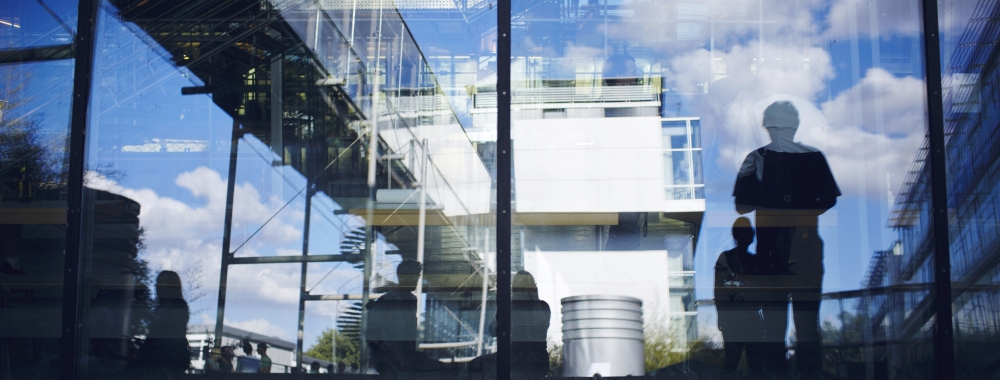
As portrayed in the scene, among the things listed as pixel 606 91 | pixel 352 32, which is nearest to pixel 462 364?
pixel 606 91

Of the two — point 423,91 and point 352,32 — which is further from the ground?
point 352,32

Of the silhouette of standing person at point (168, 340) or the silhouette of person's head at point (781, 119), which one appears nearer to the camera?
the silhouette of standing person at point (168, 340)

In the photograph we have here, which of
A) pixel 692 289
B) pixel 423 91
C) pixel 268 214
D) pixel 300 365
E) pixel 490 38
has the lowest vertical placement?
pixel 300 365

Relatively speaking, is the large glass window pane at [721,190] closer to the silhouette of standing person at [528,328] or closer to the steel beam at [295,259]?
the silhouette of standing person at [528,328]

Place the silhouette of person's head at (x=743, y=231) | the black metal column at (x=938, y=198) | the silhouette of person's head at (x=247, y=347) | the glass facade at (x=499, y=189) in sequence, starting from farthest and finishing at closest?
the silhouette of person's head at (x=743, y=231) < the silhouette of person's head at (x=247, y=347) < the glass facade at (x=499, y=189) < the black metal column at (x=938, y=198)

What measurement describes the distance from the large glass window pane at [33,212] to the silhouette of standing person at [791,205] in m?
3.32

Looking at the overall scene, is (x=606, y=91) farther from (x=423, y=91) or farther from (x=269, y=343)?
(x=269, y=343)

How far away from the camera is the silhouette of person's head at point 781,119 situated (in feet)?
12.1

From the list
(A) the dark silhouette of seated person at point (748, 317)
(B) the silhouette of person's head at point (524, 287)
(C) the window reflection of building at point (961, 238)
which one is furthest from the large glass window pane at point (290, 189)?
(C) the window reflection of building at point (961, 238)

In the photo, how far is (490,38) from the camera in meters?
3.47

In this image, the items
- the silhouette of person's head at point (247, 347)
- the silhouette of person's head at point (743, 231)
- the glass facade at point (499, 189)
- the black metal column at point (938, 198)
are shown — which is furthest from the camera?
the silhouette of person's head at point (743, 231)

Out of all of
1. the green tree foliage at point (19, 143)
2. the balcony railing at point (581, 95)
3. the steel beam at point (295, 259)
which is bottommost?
the steel beam at point (295, 259)

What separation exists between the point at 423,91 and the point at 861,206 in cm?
219

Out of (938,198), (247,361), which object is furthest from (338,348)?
(938,198)
